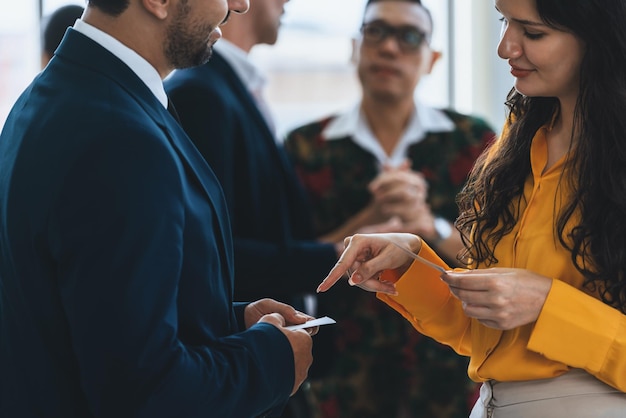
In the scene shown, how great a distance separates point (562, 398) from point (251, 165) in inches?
41.4

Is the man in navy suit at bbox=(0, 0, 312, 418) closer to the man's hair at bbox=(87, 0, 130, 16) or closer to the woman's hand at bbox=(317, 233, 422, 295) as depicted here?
the man's hair at bbox=(87, 0, 130, 16)

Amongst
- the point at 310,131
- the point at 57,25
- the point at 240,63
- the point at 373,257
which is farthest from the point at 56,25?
the point at 373,257

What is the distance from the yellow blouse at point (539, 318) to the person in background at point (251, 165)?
65cm

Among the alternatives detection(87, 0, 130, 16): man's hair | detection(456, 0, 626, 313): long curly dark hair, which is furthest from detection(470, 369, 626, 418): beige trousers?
detection(87, 0, 130, 16): man's hair

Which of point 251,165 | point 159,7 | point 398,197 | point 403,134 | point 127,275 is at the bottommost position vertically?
point 398,197

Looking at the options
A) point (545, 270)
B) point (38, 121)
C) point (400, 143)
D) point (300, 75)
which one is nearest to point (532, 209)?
point (545, 270)

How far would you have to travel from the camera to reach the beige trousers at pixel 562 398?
59.1 inches

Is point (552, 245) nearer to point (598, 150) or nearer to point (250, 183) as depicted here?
point (598, 150)

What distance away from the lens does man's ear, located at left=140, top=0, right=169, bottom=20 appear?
1423 mm

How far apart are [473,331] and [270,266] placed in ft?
2.65

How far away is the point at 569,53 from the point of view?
1531mm

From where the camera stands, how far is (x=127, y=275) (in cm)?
122

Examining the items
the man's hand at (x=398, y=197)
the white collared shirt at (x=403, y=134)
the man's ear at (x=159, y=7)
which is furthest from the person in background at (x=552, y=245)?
the white collared shirt at (x=403, y=134)

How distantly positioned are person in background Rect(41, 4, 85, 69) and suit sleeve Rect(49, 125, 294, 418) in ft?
4.74
